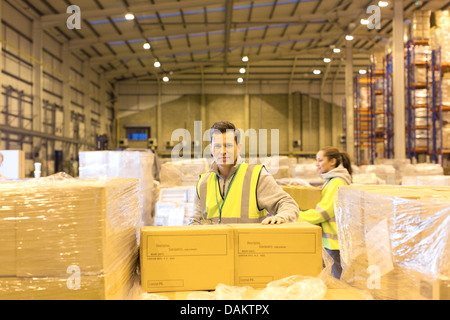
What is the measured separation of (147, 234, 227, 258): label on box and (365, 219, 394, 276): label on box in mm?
654

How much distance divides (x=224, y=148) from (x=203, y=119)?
20374mm

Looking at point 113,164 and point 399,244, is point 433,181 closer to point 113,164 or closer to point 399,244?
point 399,244

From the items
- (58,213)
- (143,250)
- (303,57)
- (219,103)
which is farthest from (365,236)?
(219,103)

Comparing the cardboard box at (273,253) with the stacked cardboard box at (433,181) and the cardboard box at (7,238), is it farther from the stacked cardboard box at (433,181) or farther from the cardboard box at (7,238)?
the stacked cardboard box at (433,181)

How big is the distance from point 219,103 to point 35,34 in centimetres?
1213

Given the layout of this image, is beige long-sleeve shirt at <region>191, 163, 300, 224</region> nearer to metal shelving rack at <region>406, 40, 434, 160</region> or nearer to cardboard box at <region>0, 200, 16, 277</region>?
cardboard box at <region>0, 200, 16, 277</region>

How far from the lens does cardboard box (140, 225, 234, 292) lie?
1.65m

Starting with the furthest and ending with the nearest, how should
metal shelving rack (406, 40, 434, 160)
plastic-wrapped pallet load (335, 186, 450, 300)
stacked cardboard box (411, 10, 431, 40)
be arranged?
1. stacked cardboard box (411, 10, 431, 40)
2. metal shelving rack (406, 40, 434, 160)
3. plastic-wrapped pallet load (335, 186, 450, 300)

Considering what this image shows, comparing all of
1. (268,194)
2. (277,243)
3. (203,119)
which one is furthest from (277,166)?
(203,119)

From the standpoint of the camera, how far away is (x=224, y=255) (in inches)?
65.7

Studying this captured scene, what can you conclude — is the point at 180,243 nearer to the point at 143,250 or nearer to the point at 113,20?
the point at 143,250

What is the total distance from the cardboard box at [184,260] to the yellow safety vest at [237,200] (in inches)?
24.7

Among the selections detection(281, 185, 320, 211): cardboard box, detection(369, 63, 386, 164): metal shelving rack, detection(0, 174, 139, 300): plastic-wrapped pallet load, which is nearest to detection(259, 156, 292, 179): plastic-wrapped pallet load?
detection(281, 185, 320, 211): cardboard box

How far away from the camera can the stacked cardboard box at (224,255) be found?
1.65 meters
